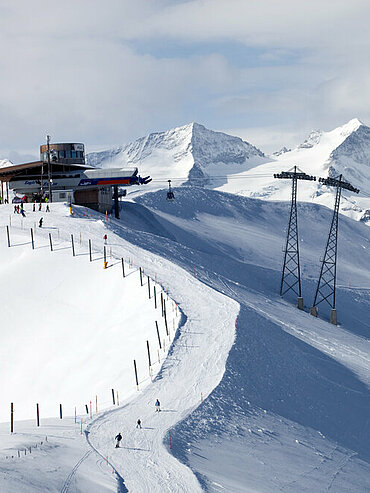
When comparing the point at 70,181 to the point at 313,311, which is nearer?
the point at 313,311

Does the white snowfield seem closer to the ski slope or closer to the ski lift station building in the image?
the ski slope

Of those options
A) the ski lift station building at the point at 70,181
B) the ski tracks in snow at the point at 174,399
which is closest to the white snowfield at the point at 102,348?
the ski tracks in snow at the point at 174,399

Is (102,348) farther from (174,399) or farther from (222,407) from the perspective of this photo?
(222,407)

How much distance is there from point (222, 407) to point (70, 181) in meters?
57.8

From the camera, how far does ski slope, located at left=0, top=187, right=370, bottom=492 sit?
28.0 meters

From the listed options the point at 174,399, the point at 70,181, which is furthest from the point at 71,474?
the point at 70,181

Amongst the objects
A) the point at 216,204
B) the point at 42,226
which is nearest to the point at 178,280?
the point at 42,226

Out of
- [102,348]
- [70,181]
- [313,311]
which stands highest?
[70,181]

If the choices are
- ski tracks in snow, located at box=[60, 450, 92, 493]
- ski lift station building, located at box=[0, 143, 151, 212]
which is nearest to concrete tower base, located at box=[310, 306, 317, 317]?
ski lift station building, located at box=[0, 143, 151, 212]

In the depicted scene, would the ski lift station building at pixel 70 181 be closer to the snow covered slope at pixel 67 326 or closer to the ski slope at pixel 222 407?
the ski slope at pixel 222 407

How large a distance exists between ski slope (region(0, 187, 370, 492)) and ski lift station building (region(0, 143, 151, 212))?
32.3 ft

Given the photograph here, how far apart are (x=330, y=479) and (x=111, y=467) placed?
11.6 metres

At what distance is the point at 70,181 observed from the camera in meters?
87.9

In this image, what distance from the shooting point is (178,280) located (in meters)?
59.1
